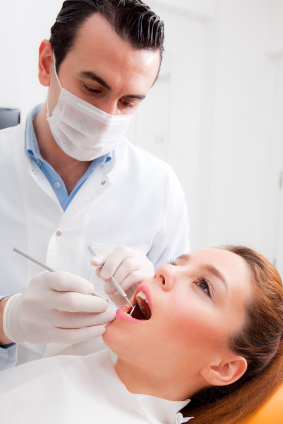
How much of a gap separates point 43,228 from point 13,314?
0.35 m

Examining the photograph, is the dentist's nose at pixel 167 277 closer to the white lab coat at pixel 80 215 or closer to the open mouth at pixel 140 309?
the open mouth at pixel 140 309

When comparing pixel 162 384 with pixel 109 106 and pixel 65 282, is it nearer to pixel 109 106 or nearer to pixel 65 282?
pixel 65 282

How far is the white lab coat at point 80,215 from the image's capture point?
1.39 m

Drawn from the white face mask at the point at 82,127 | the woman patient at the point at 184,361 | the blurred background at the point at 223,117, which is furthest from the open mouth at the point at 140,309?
the blurred background at the point at 223,117

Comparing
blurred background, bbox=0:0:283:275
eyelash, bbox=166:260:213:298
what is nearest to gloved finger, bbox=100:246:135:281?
eyelash, bbox=166:260:213:298

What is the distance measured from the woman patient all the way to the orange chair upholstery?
0.07 ft

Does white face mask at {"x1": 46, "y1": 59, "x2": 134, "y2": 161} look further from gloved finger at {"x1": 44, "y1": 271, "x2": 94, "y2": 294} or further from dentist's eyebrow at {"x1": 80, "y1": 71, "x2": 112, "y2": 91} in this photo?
gloved finger at {"x1": 44, "y1": 271, "x2": 94, "y2": 294}

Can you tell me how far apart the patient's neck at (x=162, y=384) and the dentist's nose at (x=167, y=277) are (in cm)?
26

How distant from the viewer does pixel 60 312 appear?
1100 mm

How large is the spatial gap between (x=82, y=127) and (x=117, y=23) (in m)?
0.38

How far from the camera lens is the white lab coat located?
4.55ft

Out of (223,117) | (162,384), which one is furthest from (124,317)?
(223,117)

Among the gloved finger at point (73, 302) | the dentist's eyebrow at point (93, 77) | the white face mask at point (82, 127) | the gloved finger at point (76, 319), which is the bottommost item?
the gloved finger at point (76, 319)

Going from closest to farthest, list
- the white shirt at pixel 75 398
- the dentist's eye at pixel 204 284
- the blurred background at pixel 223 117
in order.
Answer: the white shirt at pixel 75 398, the dentist's eye at pixel 204 284, the blurred background at pixel 223 117
